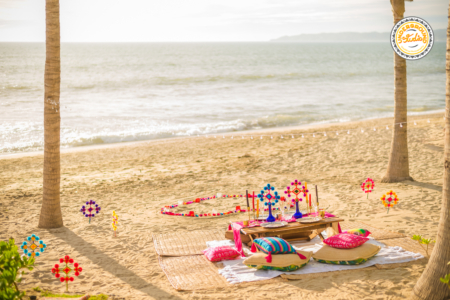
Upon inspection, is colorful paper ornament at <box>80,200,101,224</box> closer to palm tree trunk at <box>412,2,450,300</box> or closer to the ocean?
palm tree trunk at <box>412,2,450,300</box>

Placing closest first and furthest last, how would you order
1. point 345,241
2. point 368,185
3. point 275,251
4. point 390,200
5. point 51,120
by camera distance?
point 275,251
point 345,241
point 51,120
point 390,200
point 368,185

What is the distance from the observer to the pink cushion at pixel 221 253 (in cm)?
614

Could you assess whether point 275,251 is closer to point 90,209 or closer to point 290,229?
point 290,229

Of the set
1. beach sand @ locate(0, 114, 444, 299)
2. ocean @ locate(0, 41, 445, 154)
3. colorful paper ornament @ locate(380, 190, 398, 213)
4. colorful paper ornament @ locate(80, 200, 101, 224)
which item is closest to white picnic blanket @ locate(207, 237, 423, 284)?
beach sand @ locate(0, 114, 444, 299)

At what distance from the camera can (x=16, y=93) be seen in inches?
1241

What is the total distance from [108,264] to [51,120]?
9.81ft

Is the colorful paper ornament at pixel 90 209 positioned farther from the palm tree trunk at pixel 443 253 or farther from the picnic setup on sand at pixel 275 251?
the palm tree trunk at pixel 443 253

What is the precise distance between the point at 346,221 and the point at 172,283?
3832 millimetres

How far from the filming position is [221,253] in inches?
243

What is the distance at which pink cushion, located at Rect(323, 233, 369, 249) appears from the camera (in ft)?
19.6

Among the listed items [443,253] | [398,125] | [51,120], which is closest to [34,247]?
[51,120]

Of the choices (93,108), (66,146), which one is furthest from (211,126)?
(93,108)

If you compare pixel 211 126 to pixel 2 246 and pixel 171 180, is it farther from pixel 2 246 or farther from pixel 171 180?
pixel 2 246

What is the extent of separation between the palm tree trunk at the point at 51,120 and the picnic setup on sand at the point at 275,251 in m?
2.18
